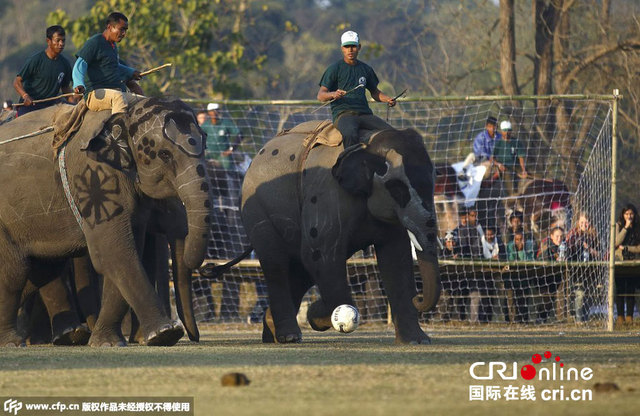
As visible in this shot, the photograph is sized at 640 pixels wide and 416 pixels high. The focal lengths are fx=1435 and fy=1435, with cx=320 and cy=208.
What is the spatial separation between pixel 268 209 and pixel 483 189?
724 centimetres

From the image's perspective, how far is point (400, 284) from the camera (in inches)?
524

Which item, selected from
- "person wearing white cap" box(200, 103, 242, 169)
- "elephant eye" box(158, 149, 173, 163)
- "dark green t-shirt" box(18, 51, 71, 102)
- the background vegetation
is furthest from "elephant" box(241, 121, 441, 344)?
the background vegetation

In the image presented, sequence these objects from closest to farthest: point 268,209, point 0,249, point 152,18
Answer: point 0,249
point 268,209
point 152,18

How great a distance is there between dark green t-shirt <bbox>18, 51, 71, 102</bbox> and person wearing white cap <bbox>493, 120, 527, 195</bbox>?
26.9 ft

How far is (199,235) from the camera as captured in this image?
12.6 metres

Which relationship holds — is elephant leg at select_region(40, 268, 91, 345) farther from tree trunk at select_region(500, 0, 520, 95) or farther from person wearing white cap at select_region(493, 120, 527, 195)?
tree trunk at select_region(500, 0, 520, 95)

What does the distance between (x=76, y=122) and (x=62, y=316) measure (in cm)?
195

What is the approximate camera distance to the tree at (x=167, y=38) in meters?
31.1

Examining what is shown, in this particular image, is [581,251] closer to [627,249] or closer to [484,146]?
[627,249]

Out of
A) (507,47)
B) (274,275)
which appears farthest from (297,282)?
(507,47)

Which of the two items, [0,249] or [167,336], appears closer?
[167,336]

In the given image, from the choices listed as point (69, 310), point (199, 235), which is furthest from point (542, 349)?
point (69, 310)

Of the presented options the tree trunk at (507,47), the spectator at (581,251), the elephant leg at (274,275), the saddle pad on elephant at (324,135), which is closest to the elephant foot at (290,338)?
the elephant leg at (274,275)

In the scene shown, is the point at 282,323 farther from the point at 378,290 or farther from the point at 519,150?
the point at 519,150
